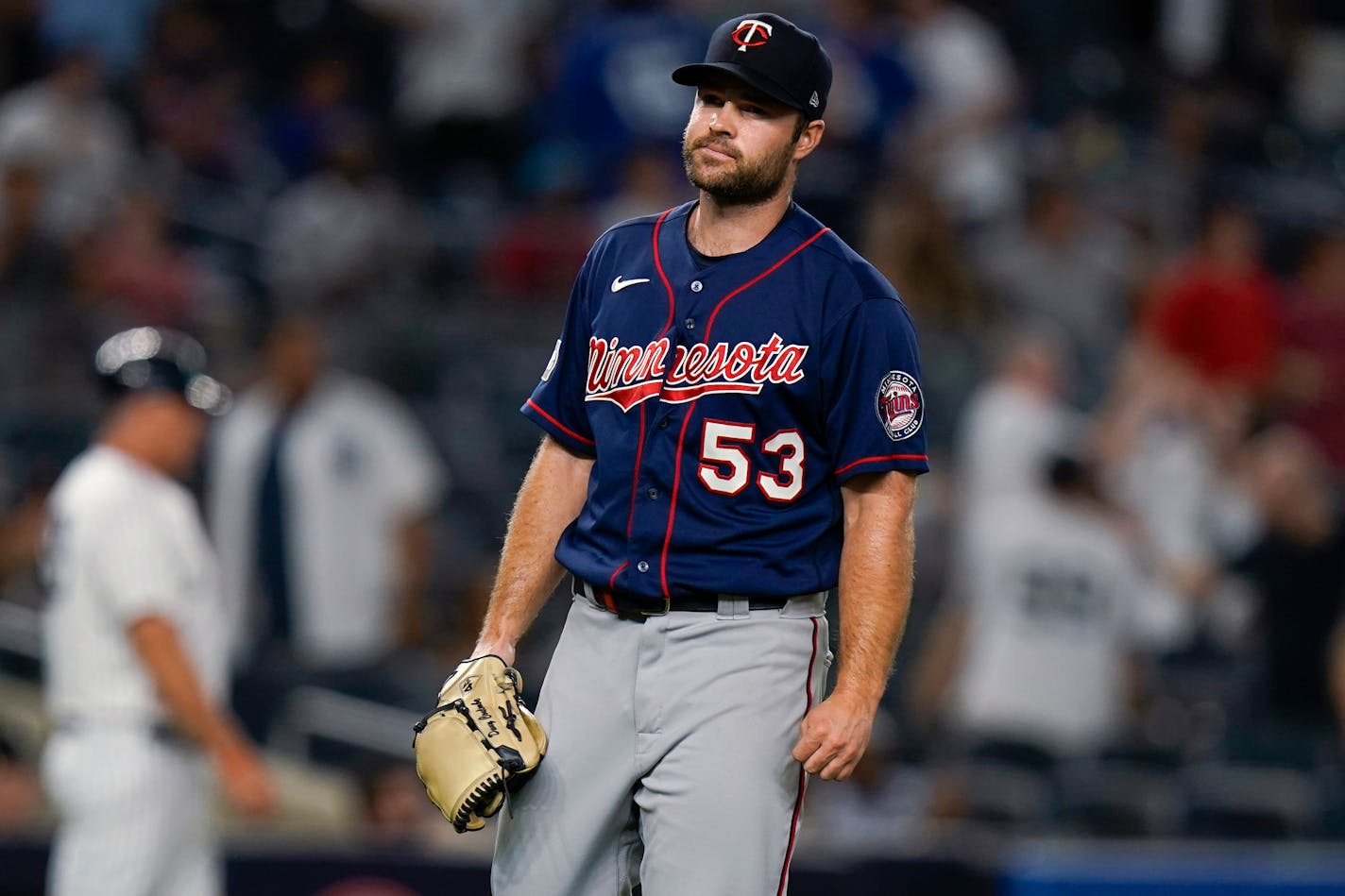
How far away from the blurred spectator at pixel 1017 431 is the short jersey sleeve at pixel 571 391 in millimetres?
4871

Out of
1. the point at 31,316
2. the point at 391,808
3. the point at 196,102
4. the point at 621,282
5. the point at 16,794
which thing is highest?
the point at 196,102

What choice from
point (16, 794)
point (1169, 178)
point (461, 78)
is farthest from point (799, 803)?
point (1169, 178)

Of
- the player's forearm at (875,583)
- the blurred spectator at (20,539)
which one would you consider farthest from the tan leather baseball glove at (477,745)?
the blurred spectator at (20,539)

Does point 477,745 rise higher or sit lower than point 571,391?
lower

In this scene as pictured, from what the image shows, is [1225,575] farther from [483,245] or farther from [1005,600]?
[483,245]

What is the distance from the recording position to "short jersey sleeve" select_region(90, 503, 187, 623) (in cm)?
564

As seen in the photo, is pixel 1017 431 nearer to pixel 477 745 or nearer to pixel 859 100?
pixel 859 100

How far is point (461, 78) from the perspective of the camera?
11.3m

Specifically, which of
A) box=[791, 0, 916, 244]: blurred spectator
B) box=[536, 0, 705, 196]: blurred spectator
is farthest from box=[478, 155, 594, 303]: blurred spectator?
box=[791, 0, 916, 244]: blurred spectator

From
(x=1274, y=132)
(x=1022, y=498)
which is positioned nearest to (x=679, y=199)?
(x=1022, y=498)

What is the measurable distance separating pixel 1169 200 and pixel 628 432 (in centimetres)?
928

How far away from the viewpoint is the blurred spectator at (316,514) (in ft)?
27.9

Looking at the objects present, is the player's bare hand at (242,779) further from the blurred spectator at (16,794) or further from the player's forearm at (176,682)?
the blurred spectator at (16,794)

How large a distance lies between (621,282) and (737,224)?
229 millimetres
